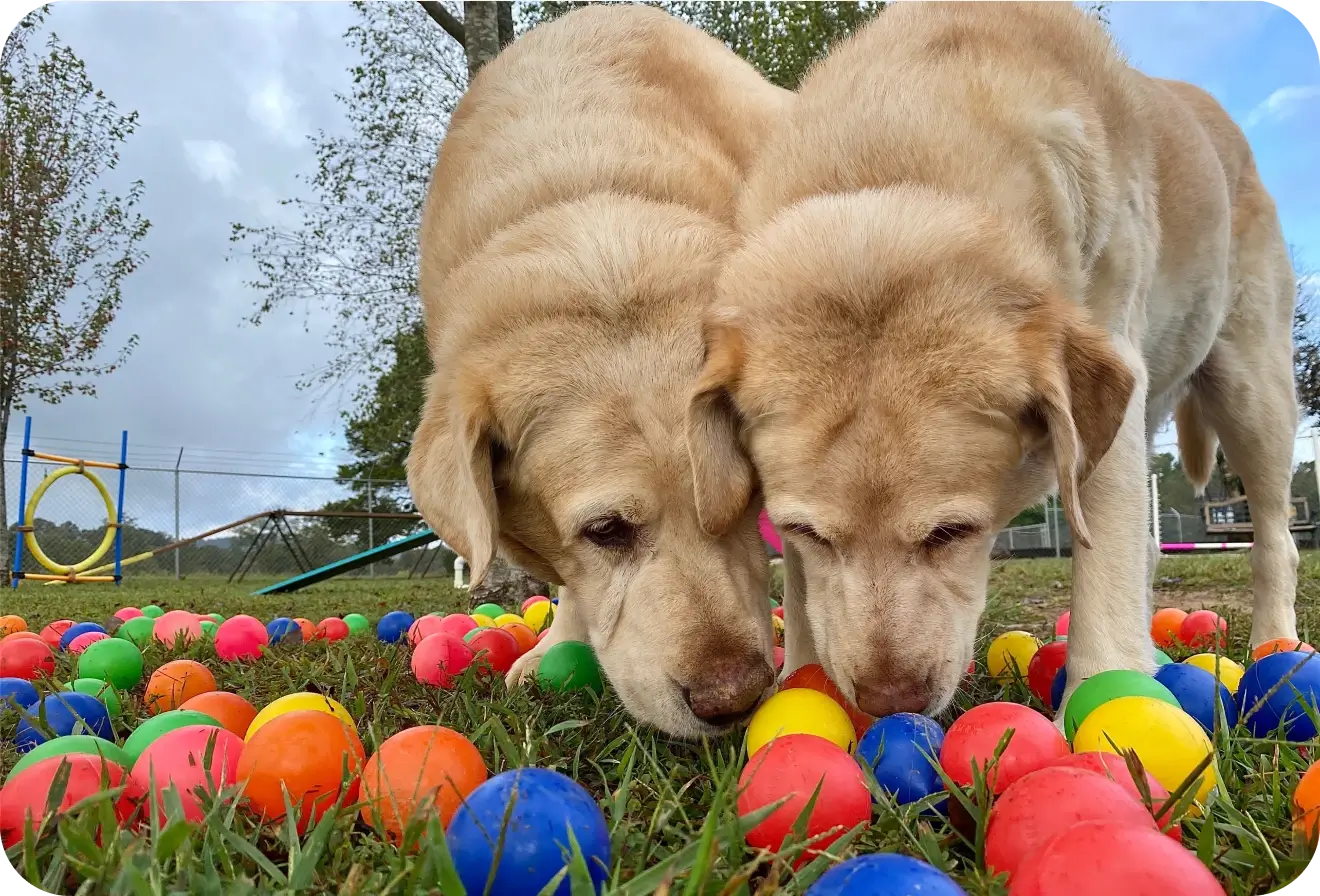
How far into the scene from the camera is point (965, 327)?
107 inches

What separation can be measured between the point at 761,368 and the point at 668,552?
68cm

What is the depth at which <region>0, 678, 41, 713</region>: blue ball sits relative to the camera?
10.7 feet

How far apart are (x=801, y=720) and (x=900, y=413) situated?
86 cm

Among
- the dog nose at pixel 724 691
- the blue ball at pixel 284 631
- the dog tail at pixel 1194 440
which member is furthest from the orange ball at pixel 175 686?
the dog tail at pixel 1194 440

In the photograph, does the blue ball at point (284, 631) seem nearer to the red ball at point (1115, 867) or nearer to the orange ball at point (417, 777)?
the orange ball at point (417, 777)

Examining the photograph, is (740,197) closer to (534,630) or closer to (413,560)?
(534,630)

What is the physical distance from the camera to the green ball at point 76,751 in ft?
7.42

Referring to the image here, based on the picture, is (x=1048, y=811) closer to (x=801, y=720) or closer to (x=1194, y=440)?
(x=801, y=720)

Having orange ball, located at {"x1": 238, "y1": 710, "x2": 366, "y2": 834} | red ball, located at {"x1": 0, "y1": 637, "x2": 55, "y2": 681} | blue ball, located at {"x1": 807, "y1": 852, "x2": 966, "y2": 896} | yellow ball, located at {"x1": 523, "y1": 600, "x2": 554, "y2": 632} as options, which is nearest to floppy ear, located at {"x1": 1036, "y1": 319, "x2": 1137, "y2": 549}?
blue ball, located at {"x1": 807, "y1": 852, "x2": 966, "y2": 896}

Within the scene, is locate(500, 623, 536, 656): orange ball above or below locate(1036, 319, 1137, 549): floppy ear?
below

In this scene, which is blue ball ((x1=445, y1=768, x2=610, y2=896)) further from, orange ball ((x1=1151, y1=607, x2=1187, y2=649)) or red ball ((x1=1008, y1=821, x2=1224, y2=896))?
orange ball ((x1=1151, y1=607, x2=1187, y2=649))

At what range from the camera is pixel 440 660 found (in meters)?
3.84

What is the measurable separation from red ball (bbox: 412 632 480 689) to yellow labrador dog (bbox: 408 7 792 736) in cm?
25

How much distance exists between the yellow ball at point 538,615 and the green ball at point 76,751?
3045 mm
